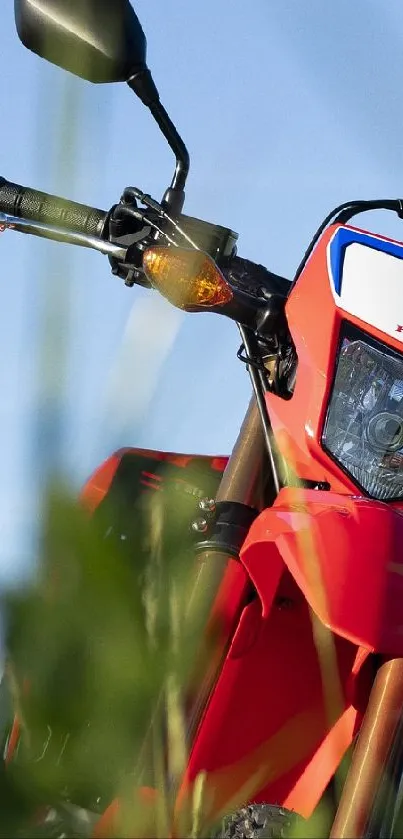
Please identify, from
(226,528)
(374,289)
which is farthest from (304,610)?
(374,289)

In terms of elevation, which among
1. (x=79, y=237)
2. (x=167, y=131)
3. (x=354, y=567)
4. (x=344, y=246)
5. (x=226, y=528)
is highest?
(x=167, y=131)

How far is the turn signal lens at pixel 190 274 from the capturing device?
142cm

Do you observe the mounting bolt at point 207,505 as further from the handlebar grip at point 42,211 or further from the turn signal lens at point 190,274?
the handlebar grip at point 42,211

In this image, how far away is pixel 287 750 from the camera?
175 cm

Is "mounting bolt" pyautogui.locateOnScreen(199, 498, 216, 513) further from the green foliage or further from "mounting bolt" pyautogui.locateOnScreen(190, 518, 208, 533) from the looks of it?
the green foliage

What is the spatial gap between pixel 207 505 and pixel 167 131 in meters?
0.80

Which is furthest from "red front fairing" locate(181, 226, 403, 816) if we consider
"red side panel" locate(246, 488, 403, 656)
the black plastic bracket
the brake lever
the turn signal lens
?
the brake lever

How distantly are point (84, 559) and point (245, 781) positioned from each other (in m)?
1.03

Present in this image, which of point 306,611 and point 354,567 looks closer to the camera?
point 354,567

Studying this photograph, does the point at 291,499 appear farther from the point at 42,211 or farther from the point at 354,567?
the point at 42,211

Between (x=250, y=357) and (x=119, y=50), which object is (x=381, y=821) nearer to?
(x=250, y=357)

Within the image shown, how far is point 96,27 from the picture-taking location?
1416 mm

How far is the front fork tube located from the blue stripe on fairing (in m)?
0.75

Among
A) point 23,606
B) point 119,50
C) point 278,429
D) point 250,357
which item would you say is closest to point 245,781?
point 278,429
